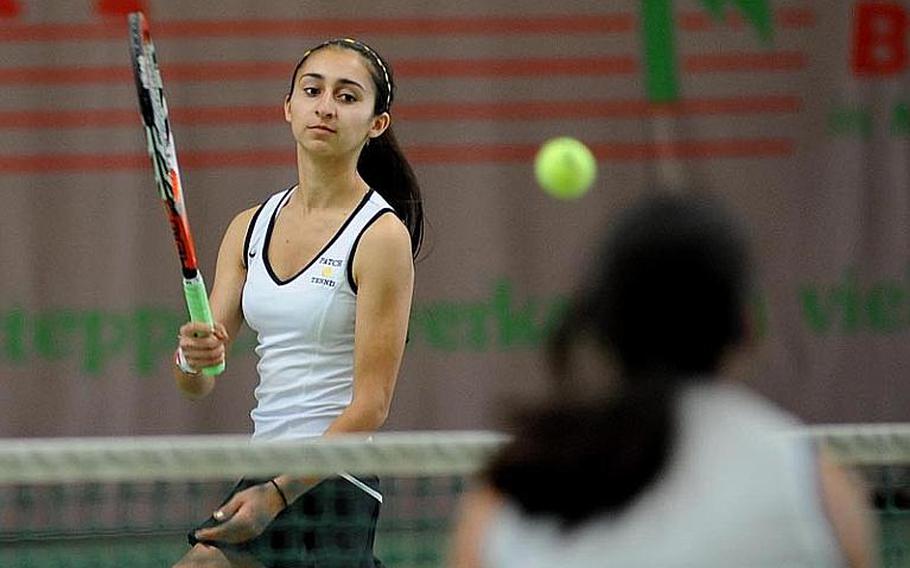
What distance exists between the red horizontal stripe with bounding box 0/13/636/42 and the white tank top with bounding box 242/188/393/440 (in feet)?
10.1

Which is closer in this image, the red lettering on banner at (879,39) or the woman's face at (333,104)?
the woman's face at (333,104)

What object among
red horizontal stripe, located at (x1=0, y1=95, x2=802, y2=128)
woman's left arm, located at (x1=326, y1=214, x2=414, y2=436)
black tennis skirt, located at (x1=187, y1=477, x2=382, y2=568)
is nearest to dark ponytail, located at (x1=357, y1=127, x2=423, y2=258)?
woman's left arm, located at (x1=326, y1=214, x2=414, y2=436)

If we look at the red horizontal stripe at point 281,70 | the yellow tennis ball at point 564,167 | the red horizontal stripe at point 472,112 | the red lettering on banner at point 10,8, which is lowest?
the yellow tennis ball at point 564,167

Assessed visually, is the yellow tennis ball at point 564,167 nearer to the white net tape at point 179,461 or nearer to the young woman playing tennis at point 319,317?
the young woman playing tennis at point 319,317

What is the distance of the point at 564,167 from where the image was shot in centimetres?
632

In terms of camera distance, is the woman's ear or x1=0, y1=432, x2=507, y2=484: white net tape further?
the woman's ear

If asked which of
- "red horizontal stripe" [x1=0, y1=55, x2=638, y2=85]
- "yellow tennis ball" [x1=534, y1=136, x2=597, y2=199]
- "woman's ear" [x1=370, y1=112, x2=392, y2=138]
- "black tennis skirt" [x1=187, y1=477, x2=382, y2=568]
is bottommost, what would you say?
"black tennis skirt" [x1=187, y1=477, x2=382, y2=568]

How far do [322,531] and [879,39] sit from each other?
392cm

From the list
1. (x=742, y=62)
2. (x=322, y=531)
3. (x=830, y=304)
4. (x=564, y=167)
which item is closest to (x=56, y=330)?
(x=564, y=167)

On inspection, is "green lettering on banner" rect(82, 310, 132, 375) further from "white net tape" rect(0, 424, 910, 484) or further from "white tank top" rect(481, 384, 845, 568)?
"white tank top" rect(481, 384, 845, 568)

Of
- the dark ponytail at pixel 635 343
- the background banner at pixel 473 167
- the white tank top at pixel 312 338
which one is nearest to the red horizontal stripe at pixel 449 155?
the background banner at pixel 473 167

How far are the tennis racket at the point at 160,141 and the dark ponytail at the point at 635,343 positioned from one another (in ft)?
5.26

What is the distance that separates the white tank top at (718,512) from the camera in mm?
1772

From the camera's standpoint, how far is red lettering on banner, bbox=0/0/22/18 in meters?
6.36
